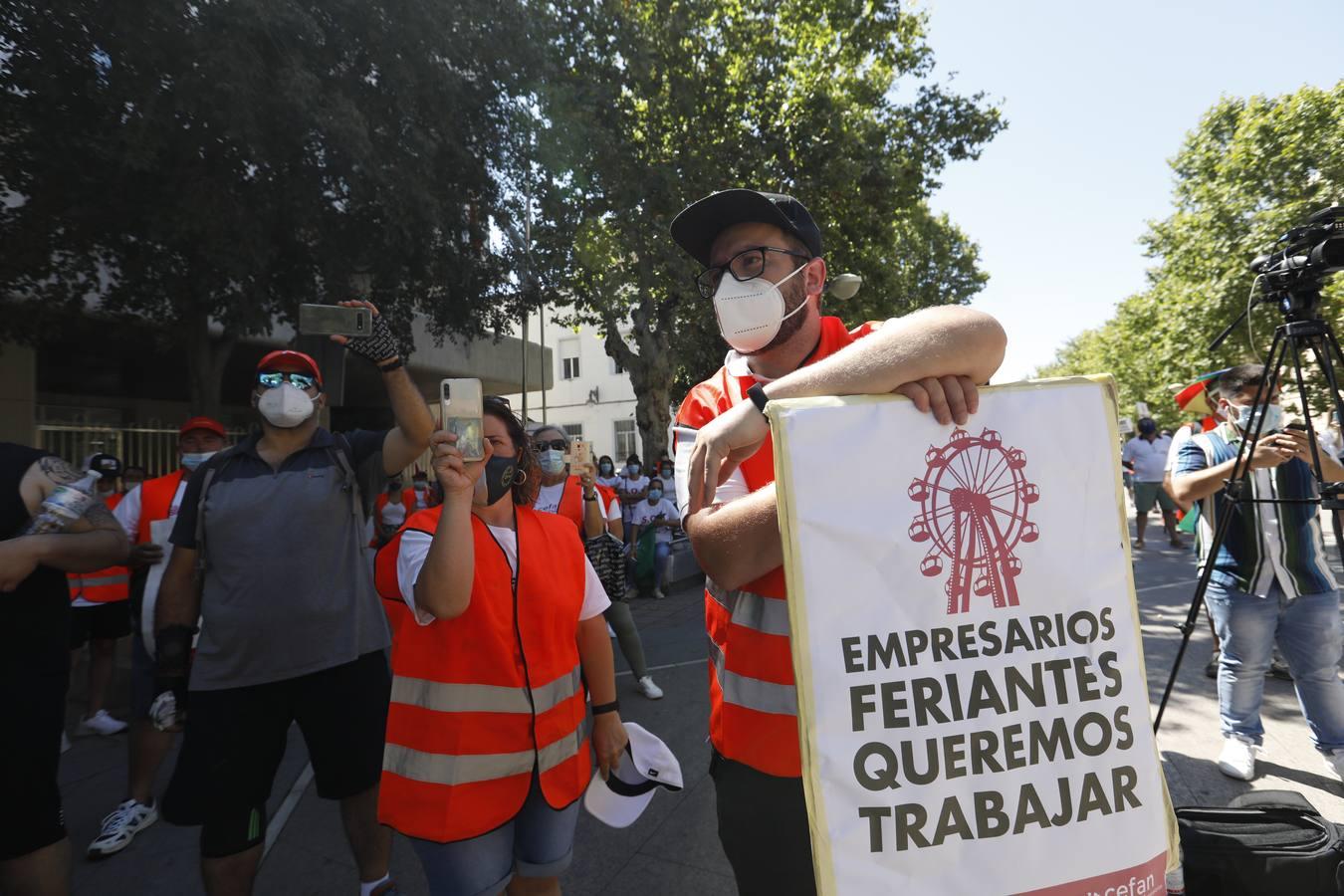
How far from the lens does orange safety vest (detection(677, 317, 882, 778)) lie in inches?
53.6

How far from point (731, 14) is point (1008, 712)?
16239 millimetres

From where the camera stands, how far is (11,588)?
2.22m

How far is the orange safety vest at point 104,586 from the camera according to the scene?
16.3 ft

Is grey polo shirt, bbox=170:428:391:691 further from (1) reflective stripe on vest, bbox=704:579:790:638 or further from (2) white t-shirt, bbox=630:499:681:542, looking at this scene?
(2) white t-shirt, bbox=630:499:681:542

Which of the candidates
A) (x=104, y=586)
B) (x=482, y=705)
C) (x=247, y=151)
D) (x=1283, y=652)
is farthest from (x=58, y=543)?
(x=247, y=151)

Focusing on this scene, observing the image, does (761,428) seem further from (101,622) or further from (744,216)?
(101,622)

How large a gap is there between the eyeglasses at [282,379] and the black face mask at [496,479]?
1.14 meters

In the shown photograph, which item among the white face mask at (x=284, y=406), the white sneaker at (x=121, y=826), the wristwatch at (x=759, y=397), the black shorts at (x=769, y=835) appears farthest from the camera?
the white sneaker at (x=121, y=826)

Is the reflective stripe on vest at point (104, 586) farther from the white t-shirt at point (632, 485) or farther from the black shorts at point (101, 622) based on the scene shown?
the white t-shirt at point (632, 485)

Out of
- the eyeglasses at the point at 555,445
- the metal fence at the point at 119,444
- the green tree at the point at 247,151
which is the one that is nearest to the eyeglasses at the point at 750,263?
the eyeglasses at the point at 555,445

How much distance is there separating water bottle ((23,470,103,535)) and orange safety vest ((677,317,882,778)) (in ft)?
7.23

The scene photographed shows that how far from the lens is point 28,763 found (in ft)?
7.37

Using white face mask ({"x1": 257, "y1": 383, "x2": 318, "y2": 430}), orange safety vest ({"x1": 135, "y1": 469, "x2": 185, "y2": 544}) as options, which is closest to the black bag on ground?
white face mask ({"x1": 257, "y1": 383, "x2": 318, "y2": 430})

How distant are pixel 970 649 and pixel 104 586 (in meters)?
6.00
